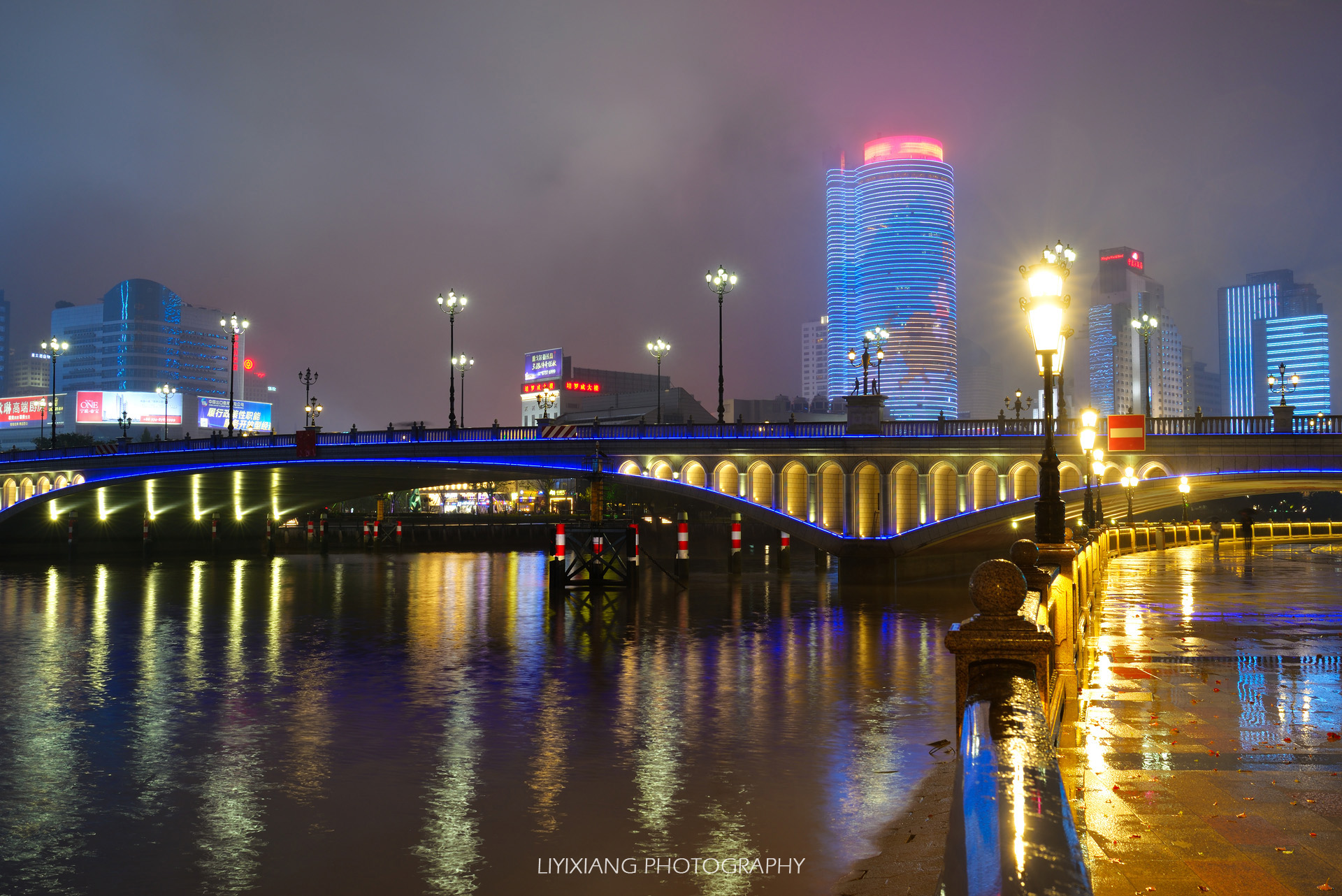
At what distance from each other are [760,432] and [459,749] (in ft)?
113

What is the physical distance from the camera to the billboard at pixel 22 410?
16075 cm

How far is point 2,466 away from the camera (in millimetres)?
77250

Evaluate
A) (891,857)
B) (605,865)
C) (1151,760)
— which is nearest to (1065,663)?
(1151,760)

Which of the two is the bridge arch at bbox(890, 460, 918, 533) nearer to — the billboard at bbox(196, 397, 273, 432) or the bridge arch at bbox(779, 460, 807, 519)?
the bridge arch at bbox(779, 460, 807, 519)

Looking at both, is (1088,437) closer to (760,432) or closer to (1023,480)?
(1023,480)

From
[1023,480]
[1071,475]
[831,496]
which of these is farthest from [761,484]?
[1071,475]

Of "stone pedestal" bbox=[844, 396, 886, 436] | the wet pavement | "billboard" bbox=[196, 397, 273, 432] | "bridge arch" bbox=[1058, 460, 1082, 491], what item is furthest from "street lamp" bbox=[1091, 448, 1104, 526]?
"billboard" bbox=[196, 397, 273, 432]

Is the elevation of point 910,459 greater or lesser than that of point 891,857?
greater

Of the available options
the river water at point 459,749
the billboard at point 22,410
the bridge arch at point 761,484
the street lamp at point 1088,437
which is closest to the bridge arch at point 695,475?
the bridge arch at point 761,484

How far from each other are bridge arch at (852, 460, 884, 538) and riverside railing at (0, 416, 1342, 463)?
167 centimetres

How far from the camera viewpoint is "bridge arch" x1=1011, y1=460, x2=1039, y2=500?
146 ft

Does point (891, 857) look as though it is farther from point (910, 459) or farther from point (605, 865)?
point (910, 459)

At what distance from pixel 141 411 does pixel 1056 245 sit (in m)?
164

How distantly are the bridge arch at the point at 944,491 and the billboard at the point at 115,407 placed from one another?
439 ft
